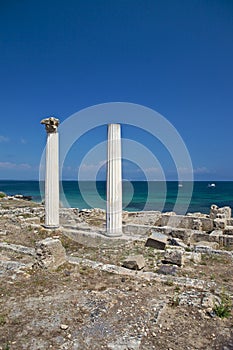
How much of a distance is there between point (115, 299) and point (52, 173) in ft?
25.1

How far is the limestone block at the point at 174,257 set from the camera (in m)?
7.72

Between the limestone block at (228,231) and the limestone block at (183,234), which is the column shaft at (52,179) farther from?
the limestone block at (228,231)

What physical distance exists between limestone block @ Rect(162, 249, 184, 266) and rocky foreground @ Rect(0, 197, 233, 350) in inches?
1.1

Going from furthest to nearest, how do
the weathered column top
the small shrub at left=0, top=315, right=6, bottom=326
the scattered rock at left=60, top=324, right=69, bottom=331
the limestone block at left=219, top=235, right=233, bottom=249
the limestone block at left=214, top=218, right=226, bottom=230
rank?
the limestone block at left=214, top=218, right=226, bottom=230 → the weathered column top → the limestone block at left=219, top=235, right=233, bottom=249 → the small shrub at left=0, top=315, right=6, bottom=326 → the scattered rock at left=60, top=324, right=69, bottom=331

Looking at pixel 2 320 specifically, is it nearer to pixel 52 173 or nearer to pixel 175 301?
pixel 175 301

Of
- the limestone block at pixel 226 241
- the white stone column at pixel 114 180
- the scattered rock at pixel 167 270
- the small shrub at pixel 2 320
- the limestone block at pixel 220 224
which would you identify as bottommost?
the limestone block at pixel 226 241

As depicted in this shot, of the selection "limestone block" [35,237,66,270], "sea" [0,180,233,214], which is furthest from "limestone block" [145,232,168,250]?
"sea" [0,180,233,214]

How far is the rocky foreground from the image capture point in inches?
157

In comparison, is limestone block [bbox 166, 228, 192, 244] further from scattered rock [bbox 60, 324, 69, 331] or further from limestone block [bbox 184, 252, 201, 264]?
scattered rock [bbox 60, 324, 69, 331]

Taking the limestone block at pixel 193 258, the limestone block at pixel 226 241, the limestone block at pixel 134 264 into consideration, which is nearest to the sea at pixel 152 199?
the limestone block at pixel 134 264

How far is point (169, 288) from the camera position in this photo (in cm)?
592

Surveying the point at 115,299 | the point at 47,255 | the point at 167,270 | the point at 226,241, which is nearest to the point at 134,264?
the point at 167,270

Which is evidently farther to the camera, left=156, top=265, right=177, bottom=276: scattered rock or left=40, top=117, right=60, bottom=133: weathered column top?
left=40, top=117, right=60, bottom=133: weathered column top

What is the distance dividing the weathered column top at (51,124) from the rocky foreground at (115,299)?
508 centimetres
